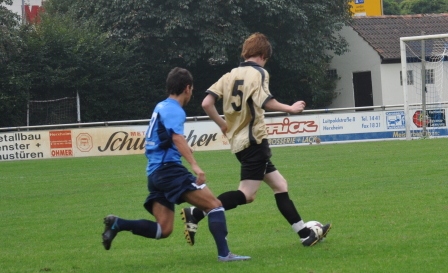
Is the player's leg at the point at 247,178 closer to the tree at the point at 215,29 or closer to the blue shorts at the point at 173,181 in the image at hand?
the blue shorts at the point at 173,181

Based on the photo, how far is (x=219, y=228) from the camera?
586 cm

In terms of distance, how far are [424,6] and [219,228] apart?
67138mm

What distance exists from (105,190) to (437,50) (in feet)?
65.3

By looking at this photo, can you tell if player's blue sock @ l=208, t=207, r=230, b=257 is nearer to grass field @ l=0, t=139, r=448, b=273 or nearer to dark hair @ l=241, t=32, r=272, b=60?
grass field @ l=0, t=139, r=448, b=273

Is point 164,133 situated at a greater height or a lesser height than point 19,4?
lesser

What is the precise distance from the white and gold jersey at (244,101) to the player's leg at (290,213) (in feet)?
1.54

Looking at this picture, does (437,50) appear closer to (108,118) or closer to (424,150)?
(424,150)

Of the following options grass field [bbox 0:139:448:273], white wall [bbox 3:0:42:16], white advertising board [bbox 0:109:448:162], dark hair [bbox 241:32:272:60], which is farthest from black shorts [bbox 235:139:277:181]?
white wall [bbox 3:0:42:16]

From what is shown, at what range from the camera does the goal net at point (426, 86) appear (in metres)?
23.9

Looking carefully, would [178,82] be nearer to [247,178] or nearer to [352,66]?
[247,178]

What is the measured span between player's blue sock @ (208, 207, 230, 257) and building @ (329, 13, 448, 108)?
3424 cm

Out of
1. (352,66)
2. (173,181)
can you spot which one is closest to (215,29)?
(352,66)

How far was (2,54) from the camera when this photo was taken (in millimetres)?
29922

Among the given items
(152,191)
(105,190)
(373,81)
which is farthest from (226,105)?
(373,81)
